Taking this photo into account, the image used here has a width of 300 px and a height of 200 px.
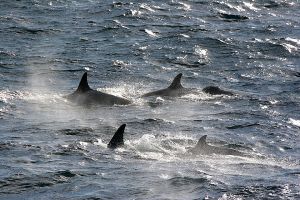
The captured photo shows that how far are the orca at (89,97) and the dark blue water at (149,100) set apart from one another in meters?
0.40

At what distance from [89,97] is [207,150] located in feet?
22.9

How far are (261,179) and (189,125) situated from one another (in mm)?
6010

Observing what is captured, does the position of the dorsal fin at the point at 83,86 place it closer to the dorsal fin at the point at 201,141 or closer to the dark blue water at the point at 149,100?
the dark blue water at the point at 149,100

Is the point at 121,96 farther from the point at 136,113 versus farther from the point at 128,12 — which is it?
the point at 128,12

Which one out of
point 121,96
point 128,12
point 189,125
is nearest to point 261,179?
point 189,125

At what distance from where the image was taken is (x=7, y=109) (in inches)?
1048

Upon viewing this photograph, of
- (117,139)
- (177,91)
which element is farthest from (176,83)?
(117,139)

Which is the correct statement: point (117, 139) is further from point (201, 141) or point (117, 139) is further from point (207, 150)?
point (207, 150)

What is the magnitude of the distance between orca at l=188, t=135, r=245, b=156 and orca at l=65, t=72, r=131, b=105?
632 centimetres

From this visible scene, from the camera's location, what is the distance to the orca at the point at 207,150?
72.6ft

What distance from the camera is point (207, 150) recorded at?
73.2ft

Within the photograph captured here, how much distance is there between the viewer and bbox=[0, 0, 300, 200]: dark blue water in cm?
1952

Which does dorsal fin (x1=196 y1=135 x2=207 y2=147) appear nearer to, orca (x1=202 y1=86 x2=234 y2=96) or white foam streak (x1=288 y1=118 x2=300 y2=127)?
white foam streak (x1=288 y1=118 x2=300 y2=127)

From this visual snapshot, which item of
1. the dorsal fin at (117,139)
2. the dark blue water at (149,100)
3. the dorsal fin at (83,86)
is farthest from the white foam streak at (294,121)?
the dorsal fin at (83,86)
